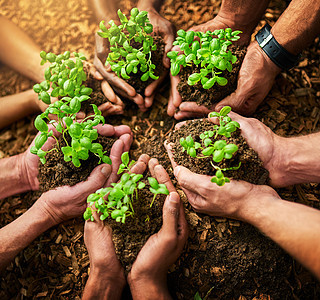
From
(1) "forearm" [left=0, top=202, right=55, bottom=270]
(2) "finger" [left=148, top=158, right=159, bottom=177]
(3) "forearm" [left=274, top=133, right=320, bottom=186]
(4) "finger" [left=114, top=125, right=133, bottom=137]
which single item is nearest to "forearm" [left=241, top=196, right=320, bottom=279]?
(3) "forearm" [left=274, top=133, right=320, bottom=186]

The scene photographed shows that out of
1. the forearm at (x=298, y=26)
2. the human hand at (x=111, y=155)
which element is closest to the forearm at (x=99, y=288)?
the human hand at (x=111, y=155)

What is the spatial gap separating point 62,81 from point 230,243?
5.09ft

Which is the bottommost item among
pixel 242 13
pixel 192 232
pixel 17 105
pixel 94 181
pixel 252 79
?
pixel 192 232

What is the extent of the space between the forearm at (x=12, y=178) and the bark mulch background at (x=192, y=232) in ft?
0.34

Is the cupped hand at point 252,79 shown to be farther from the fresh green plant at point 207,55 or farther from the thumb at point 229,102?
the fresh green plant at point 207,55

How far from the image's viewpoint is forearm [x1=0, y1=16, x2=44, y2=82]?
236cm

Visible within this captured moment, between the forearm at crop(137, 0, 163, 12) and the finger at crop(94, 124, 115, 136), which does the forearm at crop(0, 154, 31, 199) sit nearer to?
the finger at crop(94, 124, 115, 136)

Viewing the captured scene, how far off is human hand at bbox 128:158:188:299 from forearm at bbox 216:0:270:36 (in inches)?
55.2

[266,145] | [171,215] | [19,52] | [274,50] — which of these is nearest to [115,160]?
[171,215]

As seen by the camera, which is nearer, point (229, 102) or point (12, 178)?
point (229, 102)

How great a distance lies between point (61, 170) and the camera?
1724mm

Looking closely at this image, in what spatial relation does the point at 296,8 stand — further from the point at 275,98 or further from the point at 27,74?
the point at 27,74

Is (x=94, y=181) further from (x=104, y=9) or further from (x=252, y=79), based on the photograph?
(x=104, y=9)

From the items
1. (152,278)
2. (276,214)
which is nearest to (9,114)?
(152,278)
